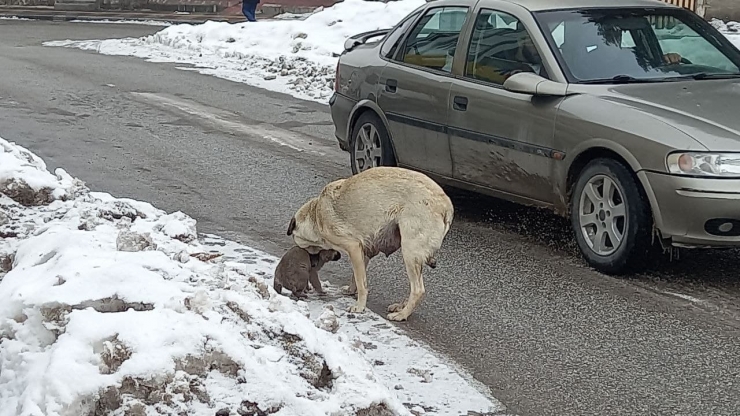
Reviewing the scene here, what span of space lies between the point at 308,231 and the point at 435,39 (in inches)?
105

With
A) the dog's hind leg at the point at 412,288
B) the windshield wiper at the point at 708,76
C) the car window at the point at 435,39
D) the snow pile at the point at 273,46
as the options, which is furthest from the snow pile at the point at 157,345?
the snow pile at the point at 273,46

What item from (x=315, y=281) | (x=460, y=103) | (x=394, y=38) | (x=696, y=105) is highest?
(x=394, y=38)

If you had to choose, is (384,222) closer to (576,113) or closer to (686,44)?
(576,113)

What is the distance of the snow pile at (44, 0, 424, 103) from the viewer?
641 inches

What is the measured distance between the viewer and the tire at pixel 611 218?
6031 millimetres

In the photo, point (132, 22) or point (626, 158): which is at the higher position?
point (626, 158)

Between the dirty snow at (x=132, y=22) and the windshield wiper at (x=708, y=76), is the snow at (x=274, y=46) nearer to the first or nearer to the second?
the dirty snow at (x=132, y=22)

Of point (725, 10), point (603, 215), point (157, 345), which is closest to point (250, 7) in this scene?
point (725, 10)

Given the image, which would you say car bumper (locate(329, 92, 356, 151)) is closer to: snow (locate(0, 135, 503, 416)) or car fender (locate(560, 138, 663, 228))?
car fender (locate(560, 138, 663, 228))

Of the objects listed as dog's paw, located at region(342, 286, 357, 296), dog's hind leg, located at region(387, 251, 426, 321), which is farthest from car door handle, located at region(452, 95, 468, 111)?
dog's hind leg, located at region(387, 251, 426, 321)

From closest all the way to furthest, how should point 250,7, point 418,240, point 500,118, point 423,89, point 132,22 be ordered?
1. point 418,240
2. point 500,118
3. point 423,89
4. point 250,7
5. point 132,22

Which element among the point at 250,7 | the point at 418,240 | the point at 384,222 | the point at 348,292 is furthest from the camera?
the point at 250,7

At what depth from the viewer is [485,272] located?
254 inches

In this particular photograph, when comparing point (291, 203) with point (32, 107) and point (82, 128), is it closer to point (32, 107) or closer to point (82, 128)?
point (82, 128)
